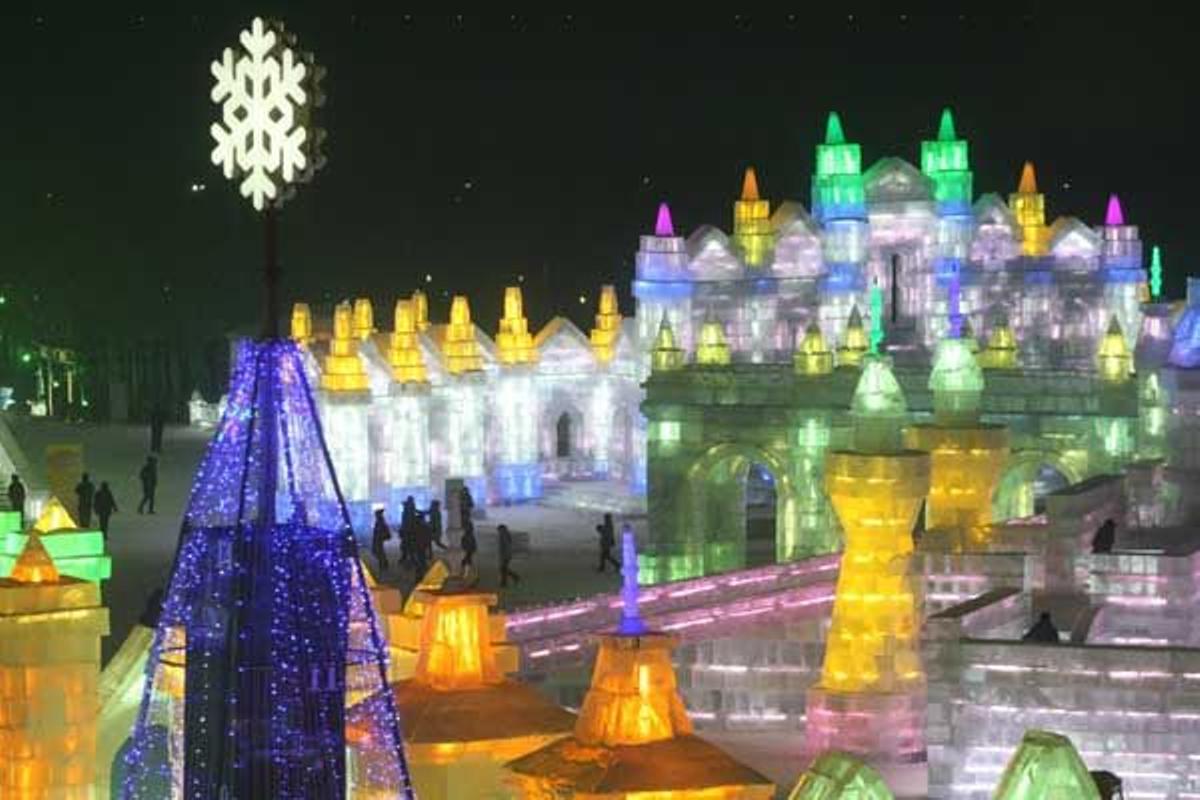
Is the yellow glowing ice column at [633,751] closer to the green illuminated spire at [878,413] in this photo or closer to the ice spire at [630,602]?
the ice spire at [630,602]

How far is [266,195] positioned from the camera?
15.4 m

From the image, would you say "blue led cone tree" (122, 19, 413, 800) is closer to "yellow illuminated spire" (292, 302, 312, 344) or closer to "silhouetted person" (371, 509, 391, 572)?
"silhouetted person" (371, 509, 391, 572)

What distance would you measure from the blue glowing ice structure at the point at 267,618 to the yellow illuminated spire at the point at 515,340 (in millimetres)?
34968

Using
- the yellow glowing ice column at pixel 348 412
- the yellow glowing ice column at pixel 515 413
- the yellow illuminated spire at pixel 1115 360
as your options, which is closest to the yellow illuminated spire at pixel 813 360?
the yellow illuminated spire at pixel 1115 360

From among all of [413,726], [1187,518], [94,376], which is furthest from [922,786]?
[94,376]

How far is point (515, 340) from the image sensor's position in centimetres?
5112

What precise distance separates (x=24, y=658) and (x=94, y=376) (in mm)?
40009

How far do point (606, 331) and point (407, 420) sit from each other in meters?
4.99

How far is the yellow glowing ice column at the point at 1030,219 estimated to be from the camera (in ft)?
166

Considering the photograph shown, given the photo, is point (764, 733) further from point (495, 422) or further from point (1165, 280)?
point (1165, 280)

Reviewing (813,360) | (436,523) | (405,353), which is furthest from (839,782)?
(405,353)

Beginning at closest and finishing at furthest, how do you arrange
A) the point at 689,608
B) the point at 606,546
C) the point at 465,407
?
the point at 689,608
the point at 606,546
the point at 465,407

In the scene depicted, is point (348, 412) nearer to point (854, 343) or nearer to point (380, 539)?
point (380, 539)

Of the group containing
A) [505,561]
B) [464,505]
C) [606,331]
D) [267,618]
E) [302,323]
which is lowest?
[505,561]
